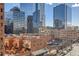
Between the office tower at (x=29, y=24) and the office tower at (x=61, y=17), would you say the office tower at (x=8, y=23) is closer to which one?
the office tower at (x=29, y=24)

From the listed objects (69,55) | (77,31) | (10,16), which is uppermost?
(10,16)

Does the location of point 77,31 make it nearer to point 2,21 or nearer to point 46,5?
point 46,5

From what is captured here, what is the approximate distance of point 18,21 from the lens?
1286 millimetres

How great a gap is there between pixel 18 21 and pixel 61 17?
284 millimetres

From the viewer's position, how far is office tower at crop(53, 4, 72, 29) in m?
1.28

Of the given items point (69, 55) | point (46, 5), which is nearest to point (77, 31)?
point (69, 55)

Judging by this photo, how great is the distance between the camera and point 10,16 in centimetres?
129

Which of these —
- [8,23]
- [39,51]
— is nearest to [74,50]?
[39,51]

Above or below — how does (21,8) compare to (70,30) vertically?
above

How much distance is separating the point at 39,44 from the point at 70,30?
0.22 metres

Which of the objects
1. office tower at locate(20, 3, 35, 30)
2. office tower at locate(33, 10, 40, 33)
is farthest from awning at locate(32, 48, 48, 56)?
office tower at locate(20, 3, 35, 30)

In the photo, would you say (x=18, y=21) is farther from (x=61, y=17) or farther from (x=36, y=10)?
(x=61, y=17)

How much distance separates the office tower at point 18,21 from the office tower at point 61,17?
8.3 inches

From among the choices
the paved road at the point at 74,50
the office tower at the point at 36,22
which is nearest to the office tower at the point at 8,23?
the office tower at the point at 36,22
